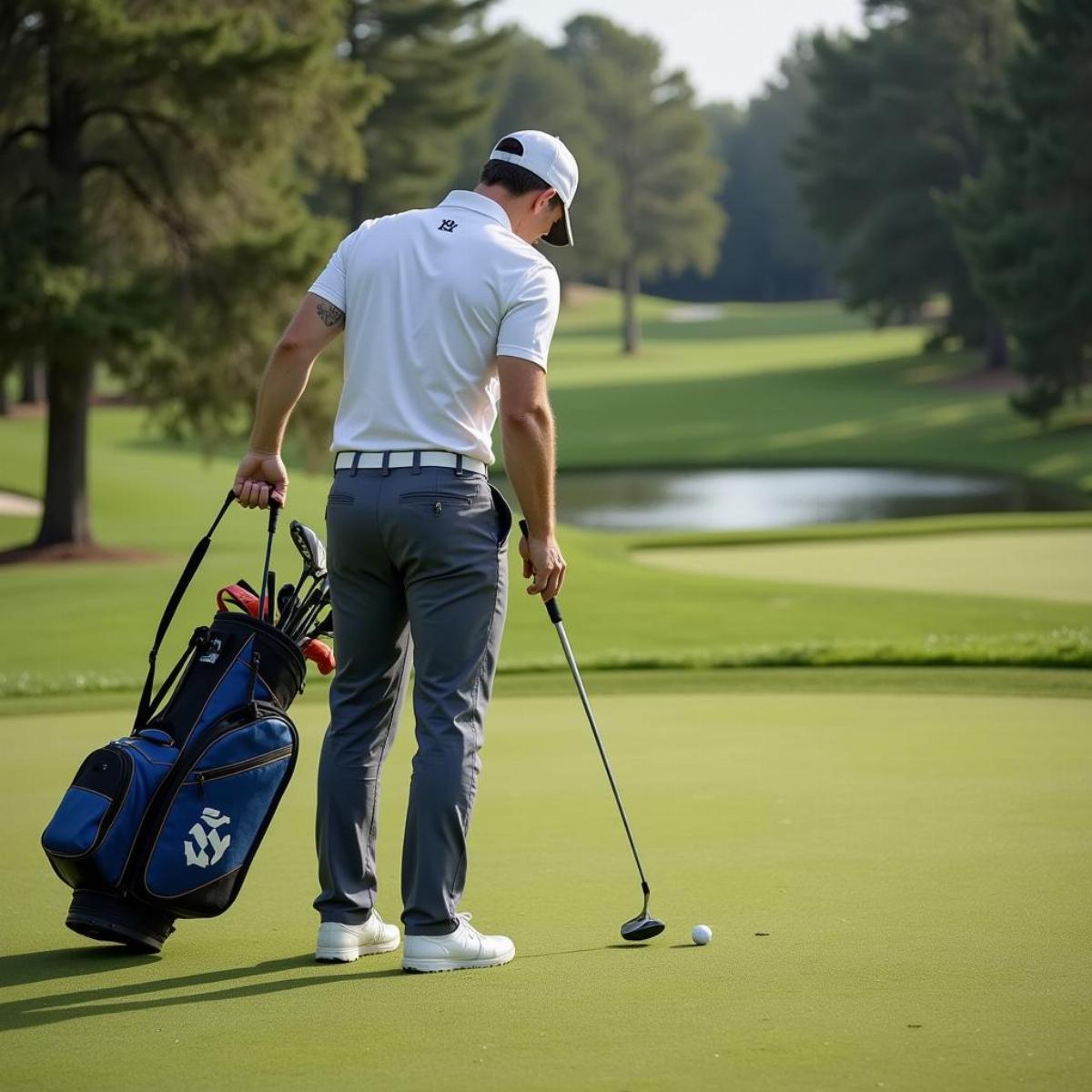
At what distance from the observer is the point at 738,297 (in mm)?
102625

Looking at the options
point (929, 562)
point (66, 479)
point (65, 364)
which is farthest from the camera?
point (66, 479)

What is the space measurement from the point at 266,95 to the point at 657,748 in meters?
13.3

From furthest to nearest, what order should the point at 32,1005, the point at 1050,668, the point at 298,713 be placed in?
A: the point at 1050,668 < the point at 298,713 < the point at 32,1005

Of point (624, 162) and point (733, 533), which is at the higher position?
point (624, 162)

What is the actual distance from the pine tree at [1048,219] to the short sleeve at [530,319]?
101ft

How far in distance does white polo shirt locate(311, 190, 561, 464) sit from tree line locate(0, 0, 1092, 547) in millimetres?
13350

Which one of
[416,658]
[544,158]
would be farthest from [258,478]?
[544,158]

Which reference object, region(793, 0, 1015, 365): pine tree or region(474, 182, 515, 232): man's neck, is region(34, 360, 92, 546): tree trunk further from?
region(793, 0, 1015, 365): pine tree

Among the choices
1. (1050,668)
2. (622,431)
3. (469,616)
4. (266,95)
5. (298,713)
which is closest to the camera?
(469,616)

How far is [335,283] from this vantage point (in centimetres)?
399

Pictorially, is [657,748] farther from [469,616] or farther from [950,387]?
[950,387]

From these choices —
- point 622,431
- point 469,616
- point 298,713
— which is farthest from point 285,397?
point 622,431

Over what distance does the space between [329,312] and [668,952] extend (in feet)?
5.06

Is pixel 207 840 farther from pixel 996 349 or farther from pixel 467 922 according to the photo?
pixel 996 349
